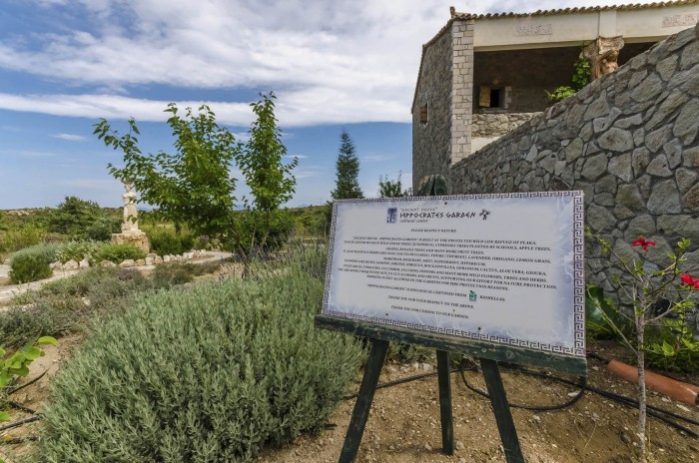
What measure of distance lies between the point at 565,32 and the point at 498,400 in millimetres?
10001

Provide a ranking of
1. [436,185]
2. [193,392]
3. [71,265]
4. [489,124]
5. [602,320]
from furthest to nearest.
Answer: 1. [71,265]
2. [489,124]
3. [602,320]
4. [436,185]
5. [193,392]

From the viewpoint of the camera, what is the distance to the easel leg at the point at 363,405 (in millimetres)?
1666

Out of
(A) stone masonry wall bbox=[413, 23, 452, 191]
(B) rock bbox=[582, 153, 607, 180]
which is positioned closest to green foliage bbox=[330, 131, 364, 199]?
(A) stone masonry wall bbox=[413, 23, 452, 191]

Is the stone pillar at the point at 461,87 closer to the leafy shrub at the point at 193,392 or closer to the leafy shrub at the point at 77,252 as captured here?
the leafy shrub at the point at 193,392

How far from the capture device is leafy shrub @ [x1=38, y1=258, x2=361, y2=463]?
1.71m

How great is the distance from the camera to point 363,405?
1684 mm

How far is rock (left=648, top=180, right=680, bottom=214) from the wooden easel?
2539 millimetres

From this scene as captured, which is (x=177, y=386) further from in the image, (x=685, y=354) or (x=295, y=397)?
(x=685, y=354)

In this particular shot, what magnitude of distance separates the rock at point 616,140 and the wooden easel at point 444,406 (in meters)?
3.00

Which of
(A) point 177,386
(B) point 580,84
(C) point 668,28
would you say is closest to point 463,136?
(B) point 580,84

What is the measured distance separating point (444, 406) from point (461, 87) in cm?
846

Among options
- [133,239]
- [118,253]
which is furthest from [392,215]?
[133,239]

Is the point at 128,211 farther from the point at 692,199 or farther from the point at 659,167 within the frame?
the point at 692,199

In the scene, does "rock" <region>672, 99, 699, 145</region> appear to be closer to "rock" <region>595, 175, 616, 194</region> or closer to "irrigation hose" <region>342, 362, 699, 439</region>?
"rock" <region>595, 175, 616, 194</region>
